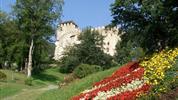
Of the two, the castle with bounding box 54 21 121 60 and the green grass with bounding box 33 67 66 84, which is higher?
the castle with bounding box 54 21 121 60

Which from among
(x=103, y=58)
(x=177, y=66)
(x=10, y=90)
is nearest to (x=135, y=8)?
(x=177, y=66)

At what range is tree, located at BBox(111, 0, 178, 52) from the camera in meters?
28.5

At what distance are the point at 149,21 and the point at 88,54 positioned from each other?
5940cm

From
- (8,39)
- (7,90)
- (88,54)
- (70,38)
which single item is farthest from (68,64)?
(7,90)

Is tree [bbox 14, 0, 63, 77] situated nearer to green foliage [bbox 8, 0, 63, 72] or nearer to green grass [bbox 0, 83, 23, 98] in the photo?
green foliage [bbox 8, 0, 63, 72]

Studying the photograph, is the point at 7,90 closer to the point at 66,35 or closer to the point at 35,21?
the point at 35,21

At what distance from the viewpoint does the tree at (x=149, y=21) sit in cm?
2845

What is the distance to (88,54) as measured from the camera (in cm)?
8988

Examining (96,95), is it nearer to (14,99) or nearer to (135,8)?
(135,8)

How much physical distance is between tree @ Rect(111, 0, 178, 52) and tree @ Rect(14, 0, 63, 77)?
129 ft

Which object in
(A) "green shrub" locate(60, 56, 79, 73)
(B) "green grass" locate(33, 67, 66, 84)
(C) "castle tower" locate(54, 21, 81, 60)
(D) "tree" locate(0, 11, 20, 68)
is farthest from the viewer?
(C) "castle tower" locate(54, 21, 81, 60)

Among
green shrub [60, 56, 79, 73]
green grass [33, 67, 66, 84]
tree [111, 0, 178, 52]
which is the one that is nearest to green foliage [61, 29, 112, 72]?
green shrub [60, 56, 79, 73]

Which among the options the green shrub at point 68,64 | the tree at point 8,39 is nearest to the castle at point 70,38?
the green shrub at point 68,64

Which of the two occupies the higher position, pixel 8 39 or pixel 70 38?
pixel 70 38
